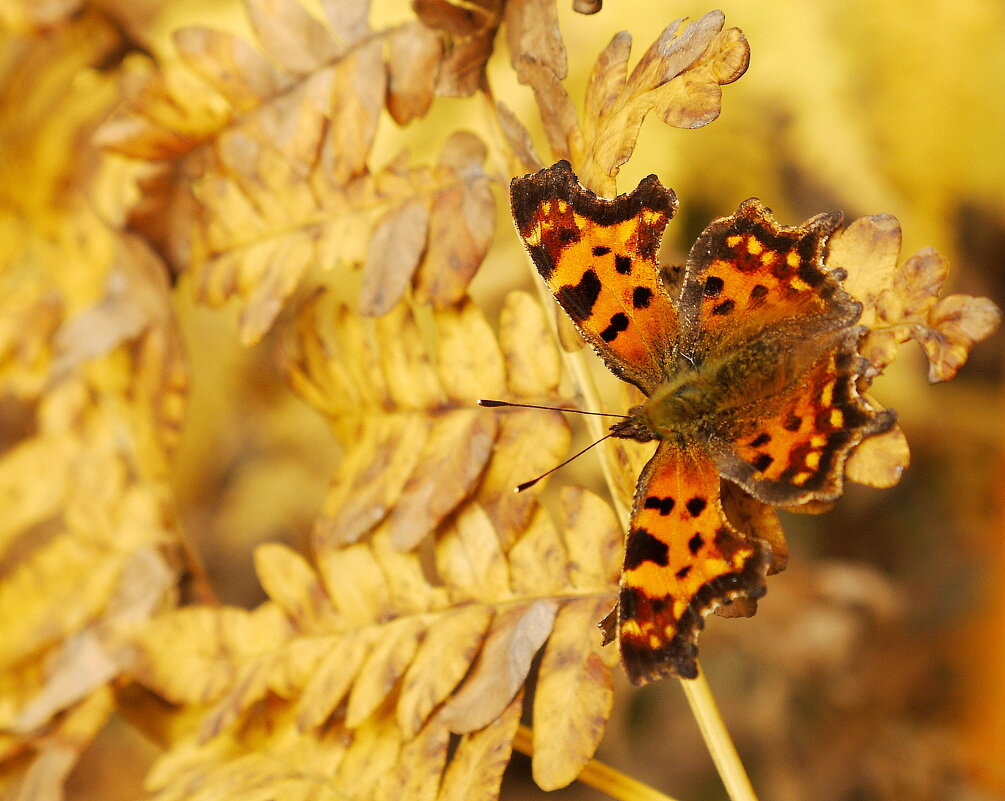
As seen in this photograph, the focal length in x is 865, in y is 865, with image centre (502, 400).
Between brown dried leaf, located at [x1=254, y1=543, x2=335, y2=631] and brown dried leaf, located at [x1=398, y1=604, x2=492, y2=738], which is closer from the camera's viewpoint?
brown dried leaf, located at [x1=398, y1=604, x2=492, y2=738]

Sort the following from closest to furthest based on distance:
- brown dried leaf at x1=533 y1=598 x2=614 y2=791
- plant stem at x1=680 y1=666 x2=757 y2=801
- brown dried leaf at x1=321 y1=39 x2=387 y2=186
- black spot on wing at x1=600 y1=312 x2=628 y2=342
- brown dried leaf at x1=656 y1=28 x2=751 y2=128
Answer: brown dried leaf at x1=656 y1=28 x2=751 y2=128 < brown dried leaf at x1=533 y1=598 x2=614 y2=791 < plant stem at x1=680 y1=666 x2=757 y2=801 < black spot on wing at x1=600 y1=312 x2=628 y2=342 < brown dried leaf at x1=321 y1=39 x2=387 y2=186

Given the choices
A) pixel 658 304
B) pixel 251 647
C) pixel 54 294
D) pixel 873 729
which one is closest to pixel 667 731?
pixel 873 729

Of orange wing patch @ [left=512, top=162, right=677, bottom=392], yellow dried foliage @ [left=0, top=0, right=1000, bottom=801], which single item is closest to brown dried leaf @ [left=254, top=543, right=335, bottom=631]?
yellow dried foliage @ [left=0, top=0, right=1000, bottom=801]

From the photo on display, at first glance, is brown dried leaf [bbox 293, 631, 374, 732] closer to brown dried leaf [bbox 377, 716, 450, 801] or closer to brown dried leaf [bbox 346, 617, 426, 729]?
brown dried leaf [bbox 346, 617, 426, 729]

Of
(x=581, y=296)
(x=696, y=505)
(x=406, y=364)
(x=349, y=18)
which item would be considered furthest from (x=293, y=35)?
(x=696, y=505)

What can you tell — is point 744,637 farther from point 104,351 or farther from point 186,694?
point 104,351

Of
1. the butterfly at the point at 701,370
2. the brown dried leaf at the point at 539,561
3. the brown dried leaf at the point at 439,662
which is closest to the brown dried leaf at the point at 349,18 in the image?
the butterfly at the point at 701,370

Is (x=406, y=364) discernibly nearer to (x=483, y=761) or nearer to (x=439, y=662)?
(x=439, y=662)
